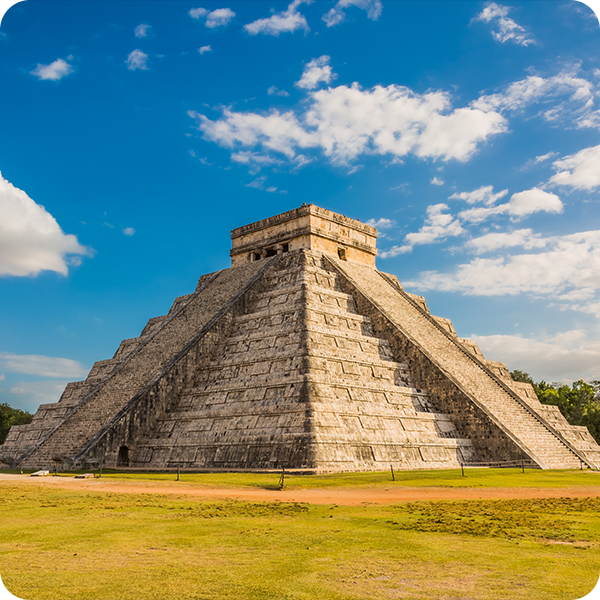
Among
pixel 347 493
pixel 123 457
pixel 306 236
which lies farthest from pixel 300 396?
pixel 306 236

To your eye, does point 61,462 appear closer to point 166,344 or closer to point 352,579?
point 166,344

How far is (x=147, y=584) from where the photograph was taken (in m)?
4.75

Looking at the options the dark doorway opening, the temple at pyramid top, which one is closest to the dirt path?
the dark doorway opening

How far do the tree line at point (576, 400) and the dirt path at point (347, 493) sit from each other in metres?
25.4

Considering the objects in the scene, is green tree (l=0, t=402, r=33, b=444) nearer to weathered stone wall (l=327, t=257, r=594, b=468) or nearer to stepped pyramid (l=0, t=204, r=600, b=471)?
stepped pyramid (l=0, t=204, r=600, b=471)

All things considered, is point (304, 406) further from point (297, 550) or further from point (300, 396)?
point (297, 550)

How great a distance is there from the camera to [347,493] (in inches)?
453

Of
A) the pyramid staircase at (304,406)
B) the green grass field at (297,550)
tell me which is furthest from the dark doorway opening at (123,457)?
the green grass field at (297,550)

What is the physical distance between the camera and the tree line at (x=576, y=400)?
115 ft

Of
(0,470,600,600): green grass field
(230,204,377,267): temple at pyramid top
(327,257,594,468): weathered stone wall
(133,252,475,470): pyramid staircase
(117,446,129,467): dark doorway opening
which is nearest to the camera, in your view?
(0,470,600,600): green grass field

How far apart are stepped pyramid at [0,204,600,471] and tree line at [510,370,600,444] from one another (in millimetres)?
12208

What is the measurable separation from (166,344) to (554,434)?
15291 mm

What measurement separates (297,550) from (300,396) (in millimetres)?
10725

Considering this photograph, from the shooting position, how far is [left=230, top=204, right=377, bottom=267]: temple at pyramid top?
27312 mm
